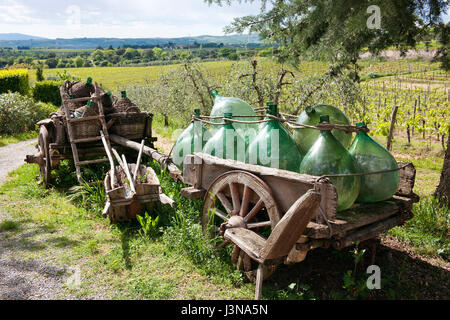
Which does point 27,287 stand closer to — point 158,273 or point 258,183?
point 158,273

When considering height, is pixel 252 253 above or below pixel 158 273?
above

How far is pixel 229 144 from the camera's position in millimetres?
3227

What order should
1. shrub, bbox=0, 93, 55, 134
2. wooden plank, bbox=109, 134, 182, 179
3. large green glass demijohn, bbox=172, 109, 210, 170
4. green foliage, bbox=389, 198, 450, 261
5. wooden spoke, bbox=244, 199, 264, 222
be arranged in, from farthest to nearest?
shrub, bbox=0, 93, 55, 134, wooden plank, bbox=109, 134, 182, 179, large green glass demijohn, bbox=172, 109, 210, 170, green foliage, bbox=389, 198, 450, 261, wooden spoke, bbox=244, 199, 264, 222

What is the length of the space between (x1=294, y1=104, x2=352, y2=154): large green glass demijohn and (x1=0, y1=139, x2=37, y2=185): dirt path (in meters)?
6.05

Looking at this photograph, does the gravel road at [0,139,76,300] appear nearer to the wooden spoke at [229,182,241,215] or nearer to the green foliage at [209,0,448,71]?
the wooden spoke at [229,182,241,215]

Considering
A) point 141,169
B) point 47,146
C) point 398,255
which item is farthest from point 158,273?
point 47,146

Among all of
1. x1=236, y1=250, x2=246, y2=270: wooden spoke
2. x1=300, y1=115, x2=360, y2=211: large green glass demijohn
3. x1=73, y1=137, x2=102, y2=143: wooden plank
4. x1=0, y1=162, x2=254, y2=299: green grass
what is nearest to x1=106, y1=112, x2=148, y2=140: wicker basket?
x1=73, y1=137, x2=102, y2=143: wooden plank

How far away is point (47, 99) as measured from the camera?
17.7 m

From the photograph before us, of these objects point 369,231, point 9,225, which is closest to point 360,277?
point 369,231

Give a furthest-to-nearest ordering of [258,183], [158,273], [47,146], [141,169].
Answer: [47,146], [141,169], [158,273], [258,183]

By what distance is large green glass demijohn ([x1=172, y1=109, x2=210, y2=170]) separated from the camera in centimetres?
394

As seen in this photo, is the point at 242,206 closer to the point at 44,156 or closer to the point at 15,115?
the point at 44,156

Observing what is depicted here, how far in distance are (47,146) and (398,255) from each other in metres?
5.26

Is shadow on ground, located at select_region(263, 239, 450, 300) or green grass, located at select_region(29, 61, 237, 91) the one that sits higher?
green grass, located at select_region(29, 61, 237, 91)
